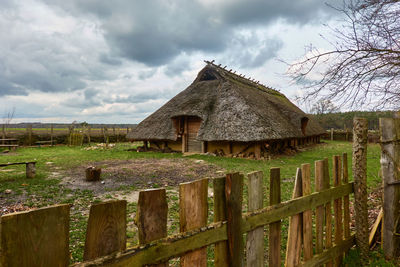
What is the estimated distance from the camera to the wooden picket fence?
964mm

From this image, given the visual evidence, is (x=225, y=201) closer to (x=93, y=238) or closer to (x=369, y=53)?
(x=93, y=238)

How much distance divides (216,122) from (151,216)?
13044mm

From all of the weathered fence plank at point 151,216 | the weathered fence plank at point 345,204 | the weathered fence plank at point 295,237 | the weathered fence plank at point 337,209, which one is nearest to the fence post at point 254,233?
the weathered fence plank at point 295,237

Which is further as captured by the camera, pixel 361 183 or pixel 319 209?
pixel 361 183

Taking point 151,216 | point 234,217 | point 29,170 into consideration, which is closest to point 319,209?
point 234,217

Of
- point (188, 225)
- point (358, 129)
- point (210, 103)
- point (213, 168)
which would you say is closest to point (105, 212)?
point (188, 225)

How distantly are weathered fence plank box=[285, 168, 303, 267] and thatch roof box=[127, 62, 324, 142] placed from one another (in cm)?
1015

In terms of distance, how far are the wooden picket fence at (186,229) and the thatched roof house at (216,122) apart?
1017 cm

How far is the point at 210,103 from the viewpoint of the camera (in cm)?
1577

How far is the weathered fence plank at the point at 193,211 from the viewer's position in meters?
1.43

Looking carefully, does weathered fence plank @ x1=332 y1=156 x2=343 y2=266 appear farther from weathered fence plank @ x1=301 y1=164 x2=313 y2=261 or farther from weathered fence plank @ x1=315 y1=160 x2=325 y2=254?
weathered fence plank @ x1=301 y1=164 x2=313 y2=261

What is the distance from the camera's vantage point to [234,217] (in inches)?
63.7

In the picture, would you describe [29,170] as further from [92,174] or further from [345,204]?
[345,204]

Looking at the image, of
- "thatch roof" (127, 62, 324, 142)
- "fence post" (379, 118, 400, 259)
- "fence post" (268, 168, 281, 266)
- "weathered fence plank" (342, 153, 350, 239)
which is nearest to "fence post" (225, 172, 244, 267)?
"fence post" (268, 168, 281, 266)
